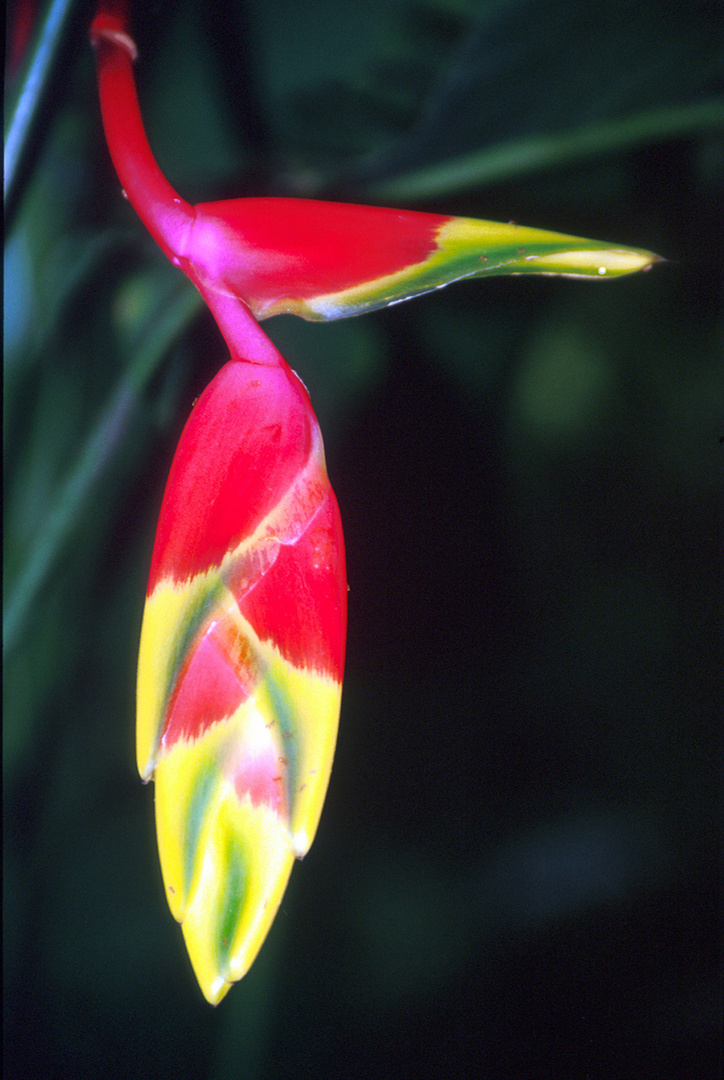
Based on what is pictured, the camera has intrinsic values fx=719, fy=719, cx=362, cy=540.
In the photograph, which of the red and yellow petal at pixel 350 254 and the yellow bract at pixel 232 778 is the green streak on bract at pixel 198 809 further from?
the red and yellow petal at pixel 350 254

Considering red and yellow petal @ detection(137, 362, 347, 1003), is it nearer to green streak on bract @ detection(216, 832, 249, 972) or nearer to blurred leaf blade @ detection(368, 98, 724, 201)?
green streak on bract @ detection(216, 832, 249, 972)

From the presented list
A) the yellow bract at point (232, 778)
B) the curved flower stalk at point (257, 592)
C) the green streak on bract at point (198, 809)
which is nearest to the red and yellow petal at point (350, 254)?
the curved flower stalk at point (257, 592)

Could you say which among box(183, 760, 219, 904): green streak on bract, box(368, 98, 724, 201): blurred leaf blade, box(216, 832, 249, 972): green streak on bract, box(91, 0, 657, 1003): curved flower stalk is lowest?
box(216, 832, 249, 972): green streak on bract

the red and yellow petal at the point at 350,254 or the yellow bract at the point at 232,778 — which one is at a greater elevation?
the red and yellow petal at the point at 350,254

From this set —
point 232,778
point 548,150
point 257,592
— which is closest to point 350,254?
point 548,150

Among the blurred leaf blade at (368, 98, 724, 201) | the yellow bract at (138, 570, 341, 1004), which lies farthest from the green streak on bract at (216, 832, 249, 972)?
the blurred leaf blade at (368, 98, 724, 201)

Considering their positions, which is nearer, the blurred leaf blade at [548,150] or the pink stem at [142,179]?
the blurred leaf blade at [548,150]

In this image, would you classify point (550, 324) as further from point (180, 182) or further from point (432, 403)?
point (180, 182)
